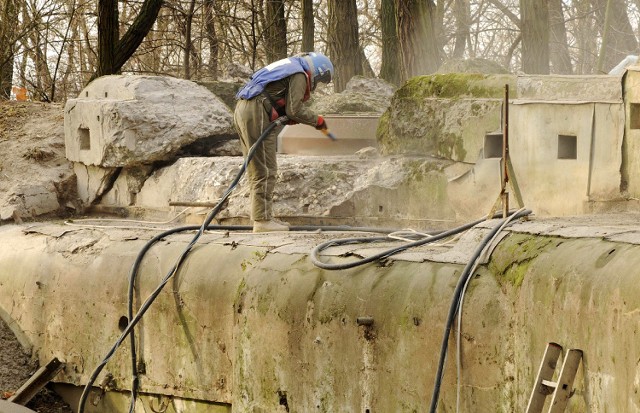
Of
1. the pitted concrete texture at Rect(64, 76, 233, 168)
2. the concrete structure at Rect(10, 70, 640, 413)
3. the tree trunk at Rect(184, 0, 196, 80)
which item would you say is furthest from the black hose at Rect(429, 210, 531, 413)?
the tree trunk at Rect(184, 0, 196, 80)

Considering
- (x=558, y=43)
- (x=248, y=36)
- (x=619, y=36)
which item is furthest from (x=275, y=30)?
(x=619, y=36)

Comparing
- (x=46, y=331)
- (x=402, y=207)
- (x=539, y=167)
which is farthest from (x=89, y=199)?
(x=539, y=167)

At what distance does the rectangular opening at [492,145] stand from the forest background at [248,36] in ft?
A: 7.66

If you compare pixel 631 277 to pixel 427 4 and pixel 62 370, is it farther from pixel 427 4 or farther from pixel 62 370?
pixel 427 4

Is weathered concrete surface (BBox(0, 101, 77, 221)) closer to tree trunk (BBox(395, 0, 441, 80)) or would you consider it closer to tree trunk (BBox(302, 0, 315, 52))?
tree trunk (BBox(395, 0, 441, 80))

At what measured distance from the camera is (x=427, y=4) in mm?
14078

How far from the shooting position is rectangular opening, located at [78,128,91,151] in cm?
1152

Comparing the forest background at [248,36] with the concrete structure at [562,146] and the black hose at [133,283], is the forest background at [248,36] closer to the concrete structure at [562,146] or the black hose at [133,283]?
the concrete structure at [562,146]

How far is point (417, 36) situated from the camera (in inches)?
551

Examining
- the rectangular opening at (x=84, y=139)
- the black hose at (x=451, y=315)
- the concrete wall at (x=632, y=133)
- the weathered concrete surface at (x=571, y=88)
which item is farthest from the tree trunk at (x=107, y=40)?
the black hose at (x=451, y=315)

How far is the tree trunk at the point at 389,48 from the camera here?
15914 mm

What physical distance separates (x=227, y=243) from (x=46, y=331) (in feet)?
6.38

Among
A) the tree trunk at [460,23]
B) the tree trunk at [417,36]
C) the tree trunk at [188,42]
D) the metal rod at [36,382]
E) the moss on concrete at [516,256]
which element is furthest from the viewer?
the tree trunk at [460,23]

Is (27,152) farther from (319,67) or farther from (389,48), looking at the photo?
(389,48)
